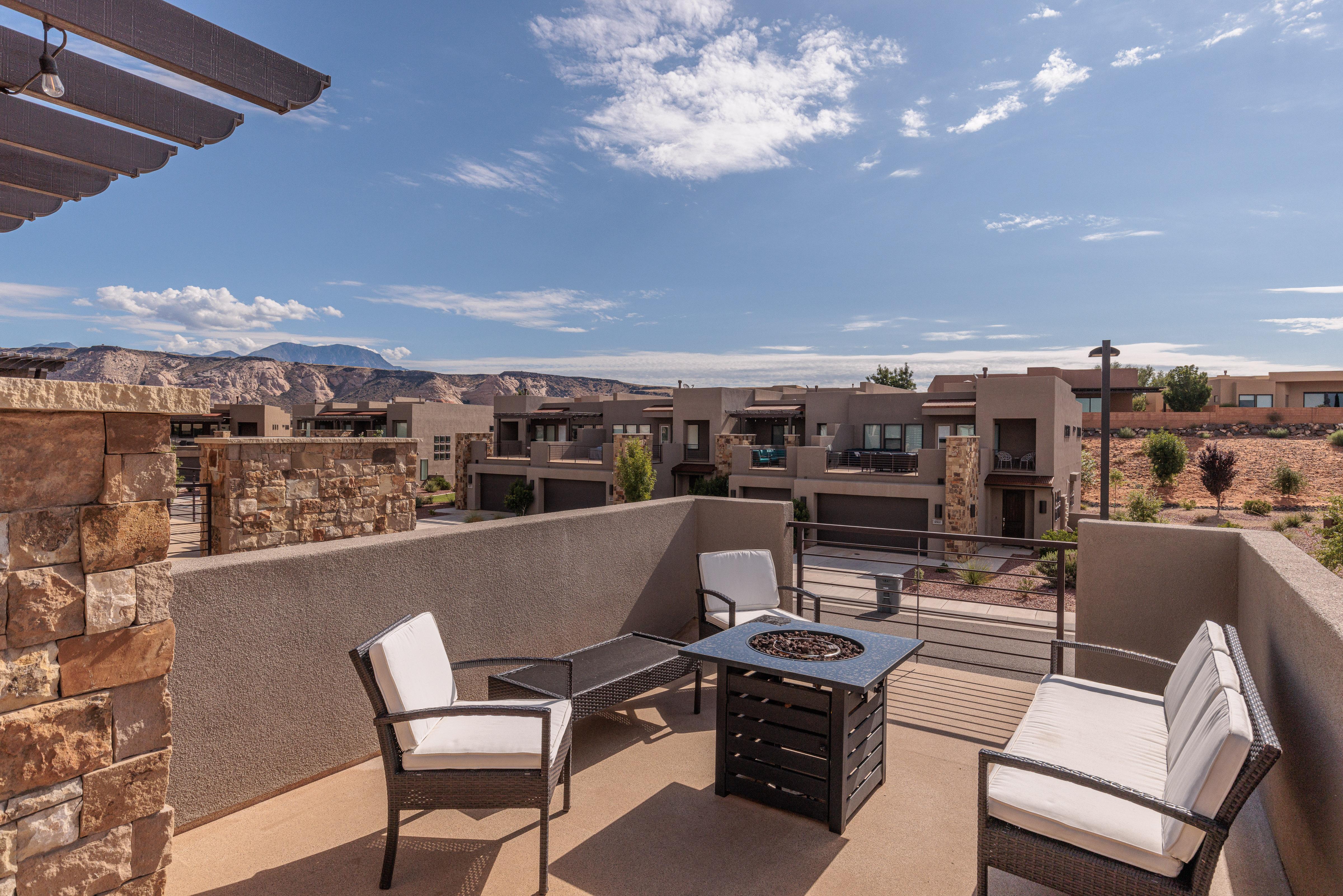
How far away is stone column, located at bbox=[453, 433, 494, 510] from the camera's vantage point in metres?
28.6

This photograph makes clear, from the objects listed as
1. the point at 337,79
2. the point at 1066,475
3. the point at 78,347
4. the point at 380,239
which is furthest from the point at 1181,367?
the point at 78,347

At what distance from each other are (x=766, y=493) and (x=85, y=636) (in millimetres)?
20737

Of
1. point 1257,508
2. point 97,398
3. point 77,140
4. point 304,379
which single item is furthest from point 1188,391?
point 304,379

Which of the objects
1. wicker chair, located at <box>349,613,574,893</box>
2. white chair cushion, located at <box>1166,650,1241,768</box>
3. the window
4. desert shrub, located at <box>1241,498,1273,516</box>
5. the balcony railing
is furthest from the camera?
the window

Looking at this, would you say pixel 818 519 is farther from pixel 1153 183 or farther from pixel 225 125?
pixel 225 125

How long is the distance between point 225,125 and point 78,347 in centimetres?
11764

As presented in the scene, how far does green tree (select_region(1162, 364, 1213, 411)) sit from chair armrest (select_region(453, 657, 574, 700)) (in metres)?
57.3

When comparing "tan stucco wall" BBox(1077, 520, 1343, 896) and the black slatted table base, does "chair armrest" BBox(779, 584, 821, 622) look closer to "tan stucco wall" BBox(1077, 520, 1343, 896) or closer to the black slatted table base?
the black slatted table base

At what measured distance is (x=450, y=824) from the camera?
3.03 metres

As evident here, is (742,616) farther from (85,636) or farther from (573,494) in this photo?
(573,494)

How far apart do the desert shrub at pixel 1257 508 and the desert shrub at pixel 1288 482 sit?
2.79 meters

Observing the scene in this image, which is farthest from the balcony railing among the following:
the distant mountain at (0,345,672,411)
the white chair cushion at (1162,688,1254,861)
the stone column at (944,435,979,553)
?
the distant mountain at (0,345,672,411)

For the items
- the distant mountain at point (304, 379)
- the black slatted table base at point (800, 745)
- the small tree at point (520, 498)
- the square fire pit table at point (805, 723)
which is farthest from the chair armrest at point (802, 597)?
the distant mountain at point (304, 379)

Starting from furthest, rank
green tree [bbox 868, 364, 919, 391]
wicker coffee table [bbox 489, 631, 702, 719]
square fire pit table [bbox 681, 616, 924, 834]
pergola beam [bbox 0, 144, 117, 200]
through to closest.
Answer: green tree [bbox 868, 364, 919, 391]
wicker coffee table [bbox 489, 631, 702, 719]
square fire pit table [bbox 681, 616, 924, 834]
pergola beam [bbox 0, 144, 117, 200]
